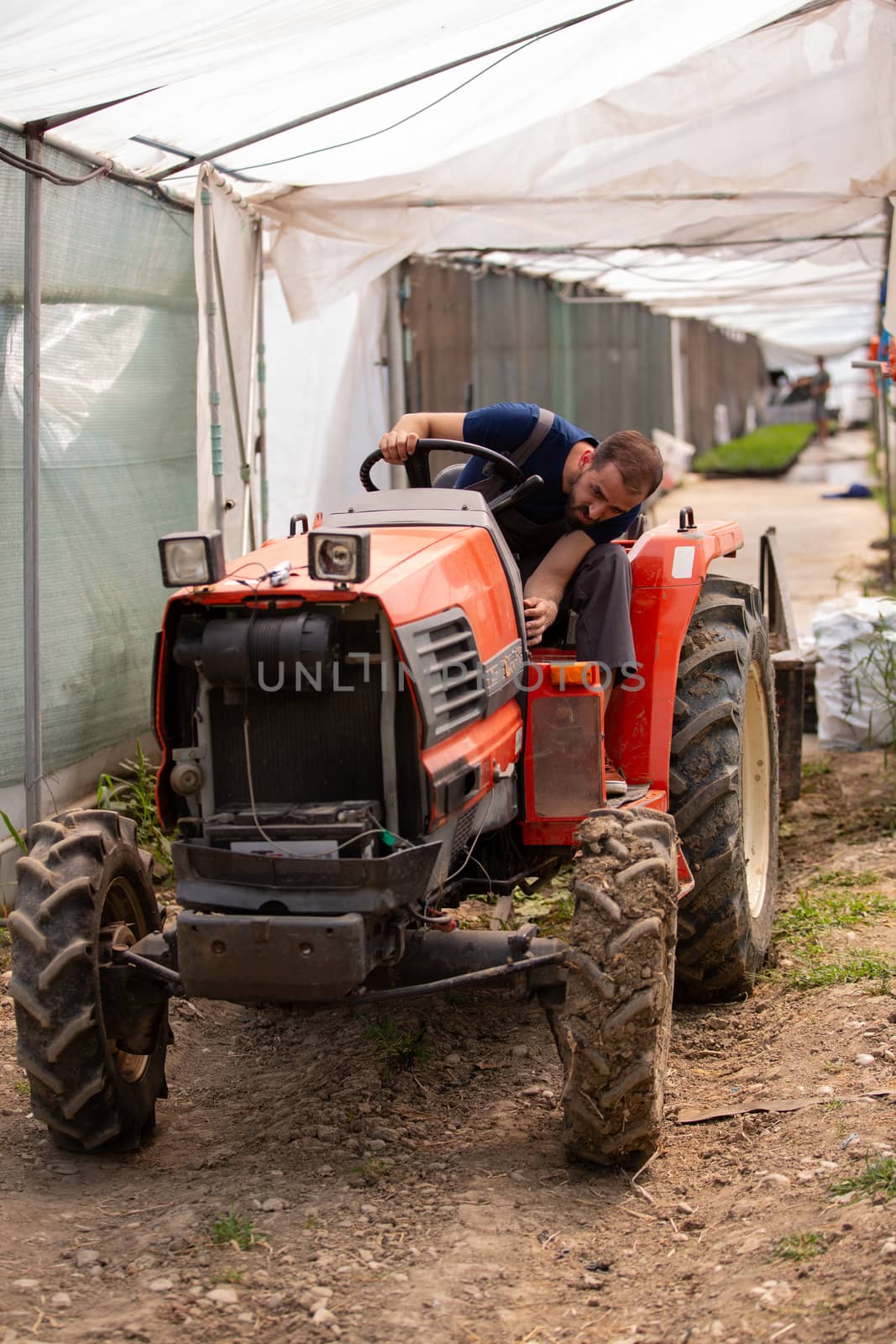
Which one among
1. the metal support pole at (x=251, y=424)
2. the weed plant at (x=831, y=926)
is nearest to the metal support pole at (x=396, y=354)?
the metal support pole at (x=251, y=424)

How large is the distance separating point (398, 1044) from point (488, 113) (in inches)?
161

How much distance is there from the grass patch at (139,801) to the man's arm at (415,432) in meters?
1.98

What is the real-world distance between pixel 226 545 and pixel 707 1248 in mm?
4349

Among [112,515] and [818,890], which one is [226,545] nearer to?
[112,515]

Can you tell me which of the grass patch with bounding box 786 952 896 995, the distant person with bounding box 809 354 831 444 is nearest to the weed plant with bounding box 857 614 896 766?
the grass patch with bounding box 786 952 896 995

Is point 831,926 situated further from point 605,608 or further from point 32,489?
point 32,489

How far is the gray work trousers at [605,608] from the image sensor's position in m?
3.94

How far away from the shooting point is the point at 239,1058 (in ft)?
13.7

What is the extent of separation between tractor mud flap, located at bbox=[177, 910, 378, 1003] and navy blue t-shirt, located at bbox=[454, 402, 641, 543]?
1.69 metres

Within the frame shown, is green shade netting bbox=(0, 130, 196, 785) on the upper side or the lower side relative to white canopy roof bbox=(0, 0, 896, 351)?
lower

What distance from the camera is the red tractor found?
10.1ft

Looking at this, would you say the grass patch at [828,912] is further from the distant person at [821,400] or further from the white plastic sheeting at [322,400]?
the distant person at [821,400]

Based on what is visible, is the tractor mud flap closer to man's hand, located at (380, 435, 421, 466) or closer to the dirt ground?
the dirt ground

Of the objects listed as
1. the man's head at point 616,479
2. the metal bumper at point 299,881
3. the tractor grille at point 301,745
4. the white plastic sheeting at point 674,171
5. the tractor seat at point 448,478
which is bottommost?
the metal bumper at point 299,881
